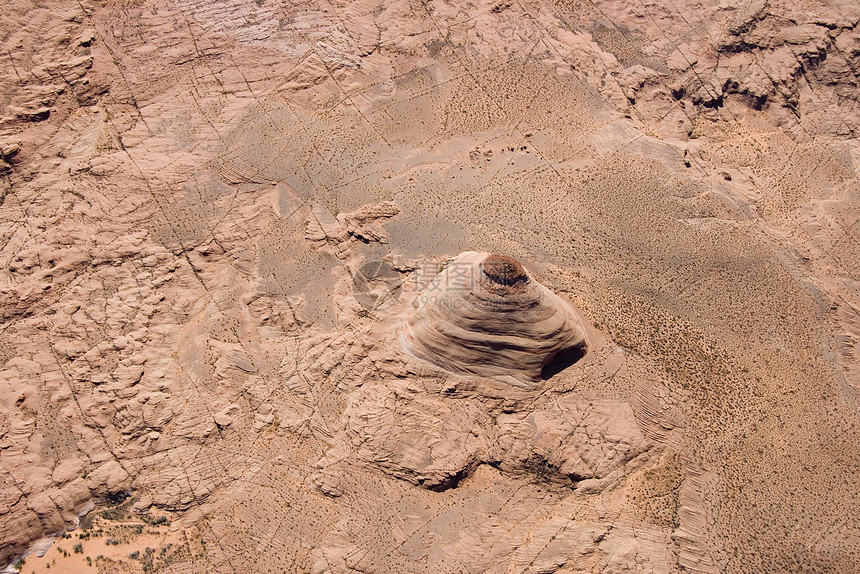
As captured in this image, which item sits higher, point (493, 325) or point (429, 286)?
point (493, 325)

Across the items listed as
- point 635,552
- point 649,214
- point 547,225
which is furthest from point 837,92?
point 635,552

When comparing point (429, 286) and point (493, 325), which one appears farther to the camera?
point (429, 286)

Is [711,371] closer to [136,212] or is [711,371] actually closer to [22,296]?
[136,212]

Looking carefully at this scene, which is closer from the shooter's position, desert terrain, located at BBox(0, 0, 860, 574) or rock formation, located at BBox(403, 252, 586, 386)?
desert terrain, located at BBox(0, 0, 860, 574)

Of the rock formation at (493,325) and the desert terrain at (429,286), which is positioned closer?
the desert terrain at (429,286)
